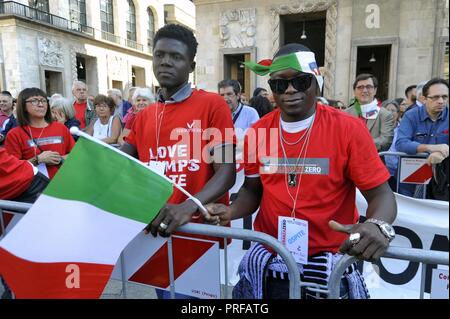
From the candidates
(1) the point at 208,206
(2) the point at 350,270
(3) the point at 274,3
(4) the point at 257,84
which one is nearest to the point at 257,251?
(1) the point at 208,206

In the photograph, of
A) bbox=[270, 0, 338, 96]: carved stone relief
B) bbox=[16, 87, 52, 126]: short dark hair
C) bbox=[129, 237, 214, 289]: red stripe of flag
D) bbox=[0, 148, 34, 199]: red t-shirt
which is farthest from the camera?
bbox=[270, 0, 338, 96]: carved stone relief

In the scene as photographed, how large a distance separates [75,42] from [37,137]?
28446 millimetres

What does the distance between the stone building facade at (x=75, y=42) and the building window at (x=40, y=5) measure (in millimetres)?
34

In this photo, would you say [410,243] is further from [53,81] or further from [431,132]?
[53,81]

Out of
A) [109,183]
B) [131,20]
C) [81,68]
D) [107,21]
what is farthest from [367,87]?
[131,20]

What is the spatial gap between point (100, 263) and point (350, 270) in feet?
3.56

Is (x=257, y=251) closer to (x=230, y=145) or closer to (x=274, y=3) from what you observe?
(x=230, y=145)

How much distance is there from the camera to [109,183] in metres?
1.38

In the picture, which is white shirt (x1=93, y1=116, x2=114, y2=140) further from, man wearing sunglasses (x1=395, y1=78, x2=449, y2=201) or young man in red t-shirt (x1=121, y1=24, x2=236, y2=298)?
man wearing sunglasses (x1=395, y1=78, x2=449, y2=201)

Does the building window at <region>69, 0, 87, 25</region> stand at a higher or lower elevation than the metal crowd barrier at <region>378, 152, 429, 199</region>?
higher

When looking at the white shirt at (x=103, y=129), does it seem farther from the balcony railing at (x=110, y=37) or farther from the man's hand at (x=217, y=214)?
the balcony railing at (x=110, y=37)

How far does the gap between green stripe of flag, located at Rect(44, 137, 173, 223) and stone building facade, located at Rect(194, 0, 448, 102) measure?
12948mm

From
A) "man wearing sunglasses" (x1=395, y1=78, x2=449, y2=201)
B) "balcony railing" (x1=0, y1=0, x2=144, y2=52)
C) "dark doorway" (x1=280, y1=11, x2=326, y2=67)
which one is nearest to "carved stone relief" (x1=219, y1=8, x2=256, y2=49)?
"dark doorway" (x1=280, y1=11, x2=326, y2=67)

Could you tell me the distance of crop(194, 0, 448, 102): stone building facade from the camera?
41.5 ft
